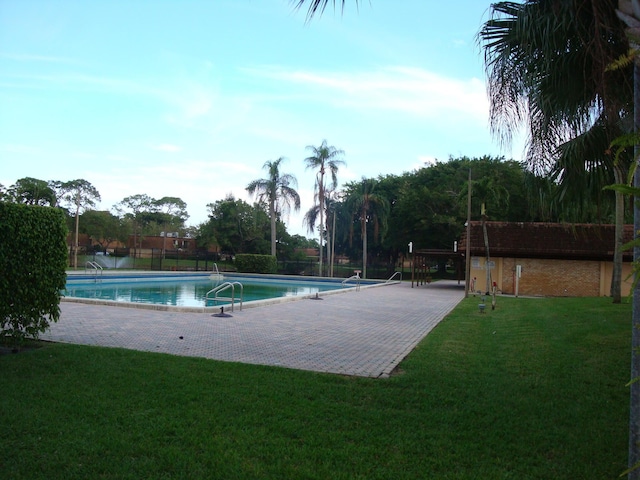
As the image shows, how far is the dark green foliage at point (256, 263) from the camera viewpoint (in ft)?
126

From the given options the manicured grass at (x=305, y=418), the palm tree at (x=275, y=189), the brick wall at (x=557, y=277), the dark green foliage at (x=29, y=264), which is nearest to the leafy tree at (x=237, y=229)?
the palm tree at (x=275, y=189)

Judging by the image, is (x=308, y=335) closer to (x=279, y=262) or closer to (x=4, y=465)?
(x=4, y=465)

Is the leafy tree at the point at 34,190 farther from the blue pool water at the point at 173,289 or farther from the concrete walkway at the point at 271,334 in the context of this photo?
the concrete walkway at the point at 271,334

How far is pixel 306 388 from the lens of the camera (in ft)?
18.0

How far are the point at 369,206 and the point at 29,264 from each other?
111 ft

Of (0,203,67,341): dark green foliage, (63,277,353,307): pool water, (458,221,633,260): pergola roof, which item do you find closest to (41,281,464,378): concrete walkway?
(0,203,67,341): dark green foliage

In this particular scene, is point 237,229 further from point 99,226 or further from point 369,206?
point 369,206

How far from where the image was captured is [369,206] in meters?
39.4

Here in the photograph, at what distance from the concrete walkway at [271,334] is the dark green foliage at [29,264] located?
1360 millimetres

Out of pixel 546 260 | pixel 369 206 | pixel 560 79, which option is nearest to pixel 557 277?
pixel 546 260

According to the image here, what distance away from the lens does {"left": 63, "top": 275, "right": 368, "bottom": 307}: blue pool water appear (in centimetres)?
1944

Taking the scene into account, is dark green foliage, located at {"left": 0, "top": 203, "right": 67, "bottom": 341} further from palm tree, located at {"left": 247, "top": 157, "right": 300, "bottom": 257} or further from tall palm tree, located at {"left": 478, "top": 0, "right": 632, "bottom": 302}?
palm tree, located at {"left": 247, "top": 157, "right": 300, "bottom": 257}

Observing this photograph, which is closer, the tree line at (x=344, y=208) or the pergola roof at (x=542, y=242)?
the pergola roof at (x=542, y=242)

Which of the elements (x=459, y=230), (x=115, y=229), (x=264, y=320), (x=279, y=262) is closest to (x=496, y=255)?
(x=459, y=230)
